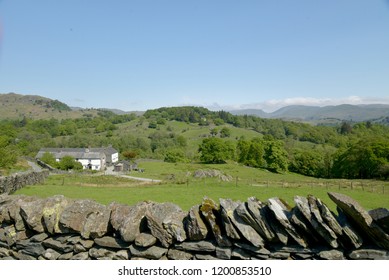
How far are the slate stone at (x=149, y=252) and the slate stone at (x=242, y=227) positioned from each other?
4.82 ft

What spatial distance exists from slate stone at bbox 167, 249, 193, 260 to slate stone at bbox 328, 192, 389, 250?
3.00 meters

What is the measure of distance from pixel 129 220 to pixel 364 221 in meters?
4.40

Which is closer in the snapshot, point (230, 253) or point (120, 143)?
point (230, 253)

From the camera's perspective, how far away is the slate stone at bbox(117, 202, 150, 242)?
220 inches

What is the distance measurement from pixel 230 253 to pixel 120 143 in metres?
110

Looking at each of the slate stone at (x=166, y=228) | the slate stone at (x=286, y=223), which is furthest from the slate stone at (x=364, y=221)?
the slate stone at (x=166, y=228)

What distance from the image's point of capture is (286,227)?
5105mm

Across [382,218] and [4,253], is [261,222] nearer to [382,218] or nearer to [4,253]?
[382,218]

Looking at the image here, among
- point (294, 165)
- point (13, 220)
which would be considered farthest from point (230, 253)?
point (294, 165)

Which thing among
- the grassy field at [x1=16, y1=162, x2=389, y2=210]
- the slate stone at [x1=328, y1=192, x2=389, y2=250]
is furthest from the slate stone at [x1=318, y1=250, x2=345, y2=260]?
the grassy field at [x1=16, y1=162, x2=389, y2=210]

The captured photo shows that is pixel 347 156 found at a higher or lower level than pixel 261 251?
lower

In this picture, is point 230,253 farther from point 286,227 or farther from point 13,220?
point 13,220

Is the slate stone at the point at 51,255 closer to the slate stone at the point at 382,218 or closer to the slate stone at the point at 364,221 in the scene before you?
the slate stone at the point at 364,221

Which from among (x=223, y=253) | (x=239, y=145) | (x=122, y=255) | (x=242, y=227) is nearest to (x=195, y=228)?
(x=223, y=253)
